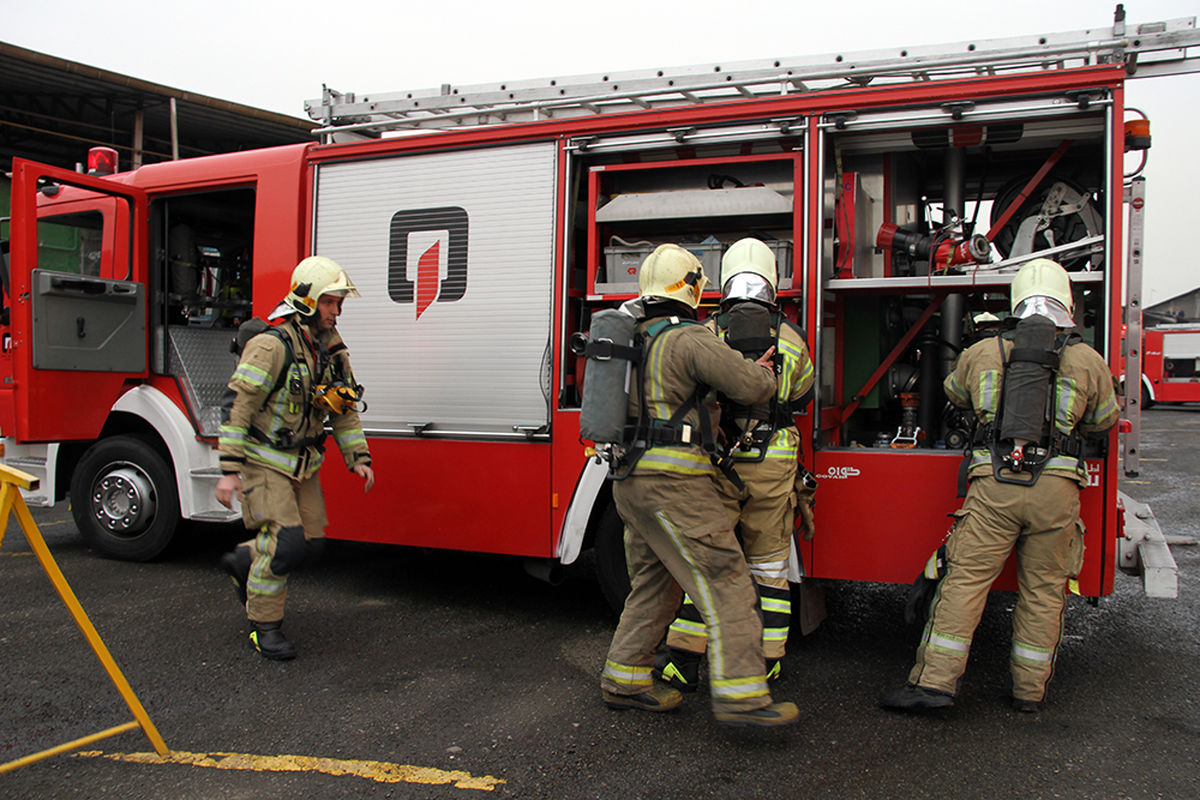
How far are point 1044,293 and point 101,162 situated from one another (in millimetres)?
5902

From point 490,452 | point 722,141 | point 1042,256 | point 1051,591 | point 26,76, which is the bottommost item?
point 1051,591

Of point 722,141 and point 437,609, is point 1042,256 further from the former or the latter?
point 437,609

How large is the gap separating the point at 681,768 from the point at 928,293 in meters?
2.46

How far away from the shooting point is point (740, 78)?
4438 millimetres

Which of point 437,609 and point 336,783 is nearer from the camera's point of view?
point 336,783

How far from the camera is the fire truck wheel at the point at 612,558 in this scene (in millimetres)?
4438

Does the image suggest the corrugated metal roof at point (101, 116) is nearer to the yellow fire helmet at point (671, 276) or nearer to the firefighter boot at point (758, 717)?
the yellow fire helmet at point (671, 276)

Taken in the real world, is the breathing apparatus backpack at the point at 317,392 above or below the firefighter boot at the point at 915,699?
above

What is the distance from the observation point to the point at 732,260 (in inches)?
150

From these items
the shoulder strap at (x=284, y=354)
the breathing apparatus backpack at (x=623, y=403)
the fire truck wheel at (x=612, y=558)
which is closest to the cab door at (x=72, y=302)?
the shoulder strap at (x=284, y=354)

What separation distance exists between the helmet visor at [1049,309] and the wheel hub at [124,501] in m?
5.20

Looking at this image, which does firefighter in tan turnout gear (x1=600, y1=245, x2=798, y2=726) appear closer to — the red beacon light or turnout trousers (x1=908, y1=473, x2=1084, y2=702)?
turnout trousers (x1=908, y1=473, x2=1084, y2=702)

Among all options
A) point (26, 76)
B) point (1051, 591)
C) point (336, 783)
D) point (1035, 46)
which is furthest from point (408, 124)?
point (26, 76)

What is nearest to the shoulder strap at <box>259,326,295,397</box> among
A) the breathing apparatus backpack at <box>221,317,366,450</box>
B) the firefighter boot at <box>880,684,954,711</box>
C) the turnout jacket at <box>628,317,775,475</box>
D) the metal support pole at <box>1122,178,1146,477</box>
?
the breathing apparatus backpack at <box>221,317,366,450</box>
